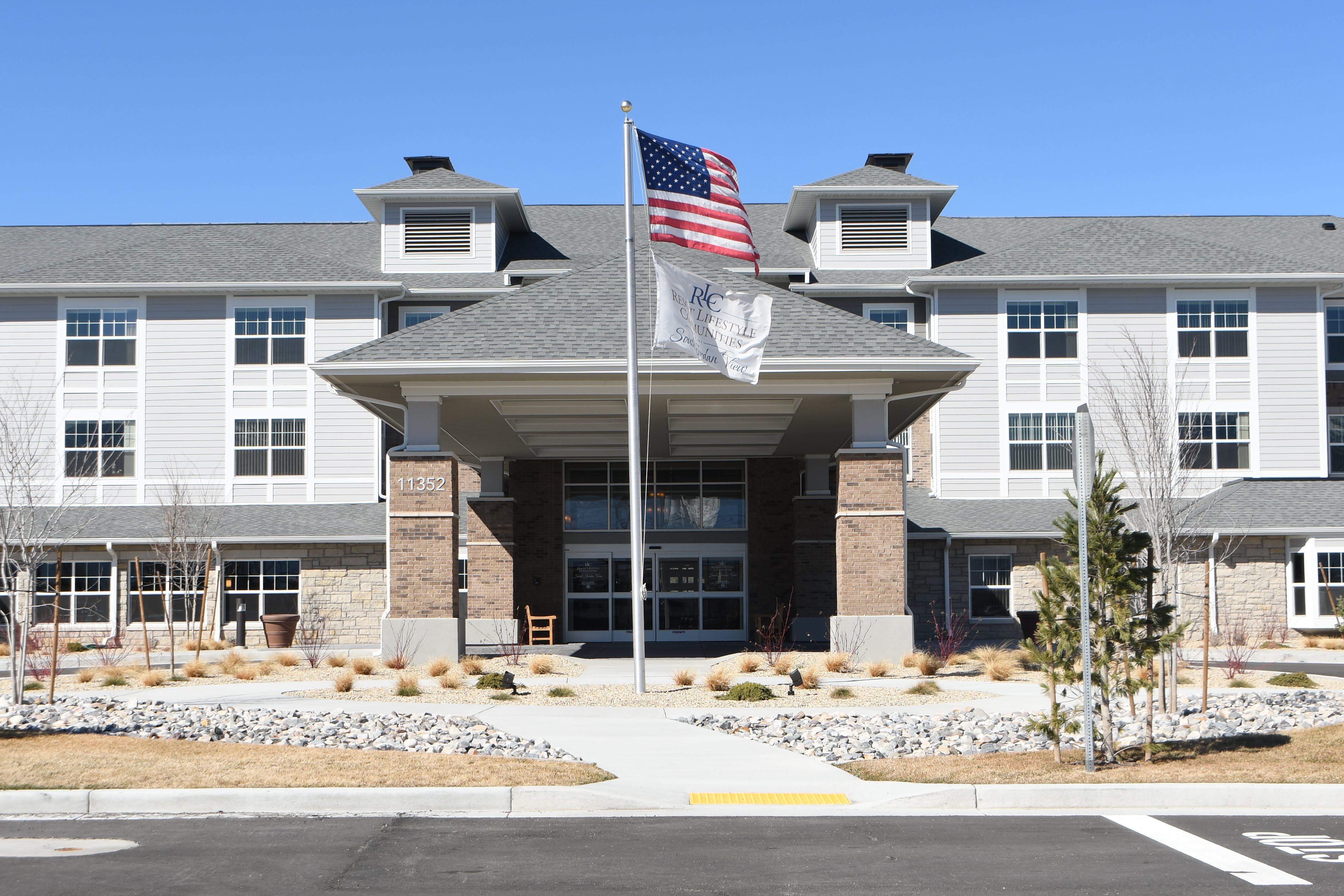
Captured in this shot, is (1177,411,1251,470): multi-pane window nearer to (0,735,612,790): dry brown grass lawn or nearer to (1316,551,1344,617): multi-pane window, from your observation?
(1316,551,1344,617): multi-pane window

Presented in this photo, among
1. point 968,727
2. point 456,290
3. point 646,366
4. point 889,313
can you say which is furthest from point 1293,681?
point 456,290

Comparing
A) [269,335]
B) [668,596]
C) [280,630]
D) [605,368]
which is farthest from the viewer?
[269,335]

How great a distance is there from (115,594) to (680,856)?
2652cm

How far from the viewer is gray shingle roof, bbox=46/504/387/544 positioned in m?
29.8

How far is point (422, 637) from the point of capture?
2064cm

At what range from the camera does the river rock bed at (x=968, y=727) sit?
12289mm

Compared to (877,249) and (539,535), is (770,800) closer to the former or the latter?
(539,535)

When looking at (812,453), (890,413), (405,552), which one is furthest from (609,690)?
Answer: (812,453)

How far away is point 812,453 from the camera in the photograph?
29438 mm

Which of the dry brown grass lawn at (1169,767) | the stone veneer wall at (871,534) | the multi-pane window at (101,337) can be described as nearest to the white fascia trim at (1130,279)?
the stone veneer wall at (871,534)

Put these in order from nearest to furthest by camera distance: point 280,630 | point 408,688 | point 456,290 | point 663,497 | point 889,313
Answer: point 408,688, point 280,630, point 663,497, point 456,290, point 889,313

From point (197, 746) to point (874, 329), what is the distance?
45.9ft

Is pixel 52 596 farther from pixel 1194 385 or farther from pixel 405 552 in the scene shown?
pixel 1194 385

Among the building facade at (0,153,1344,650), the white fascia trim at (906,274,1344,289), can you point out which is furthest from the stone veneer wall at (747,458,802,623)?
the white fascia trim at (906,274,1344,289)
